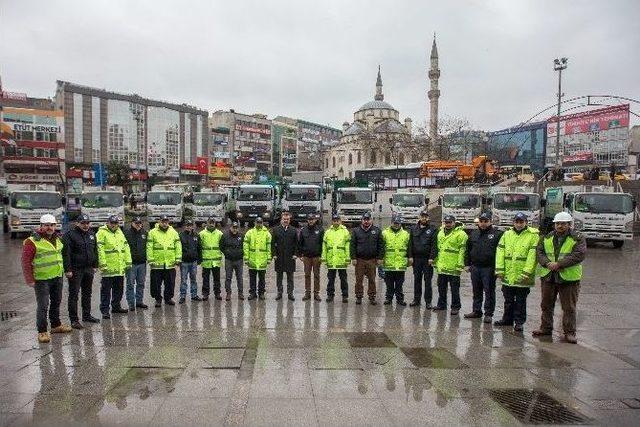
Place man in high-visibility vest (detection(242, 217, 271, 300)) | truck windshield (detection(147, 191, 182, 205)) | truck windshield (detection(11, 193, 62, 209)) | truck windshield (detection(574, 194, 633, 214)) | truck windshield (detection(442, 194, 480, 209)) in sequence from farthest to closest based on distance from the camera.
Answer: truck windshield (detection(147, 191, 182, 205)) < truck windshield (detection(442, 194, 480, 209)) < truck windshield (detection(11, 193, 62, 209)) < truck windshield (detection(574, 194, 633, 214)) < man in high-visibility vest (detection(242, 217, 271, 300))

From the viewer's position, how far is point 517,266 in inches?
301

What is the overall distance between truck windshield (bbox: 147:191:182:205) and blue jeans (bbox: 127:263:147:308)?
1920 centimetres

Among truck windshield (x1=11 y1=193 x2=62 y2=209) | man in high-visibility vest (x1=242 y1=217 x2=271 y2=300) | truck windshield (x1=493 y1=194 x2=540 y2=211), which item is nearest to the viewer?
man in high-visibility vest (x1=242 y1=217 x2=271 y2=300)

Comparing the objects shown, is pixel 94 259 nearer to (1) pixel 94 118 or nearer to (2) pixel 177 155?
(1) pixel 94 118

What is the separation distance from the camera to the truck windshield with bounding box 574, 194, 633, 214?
64.7 feet

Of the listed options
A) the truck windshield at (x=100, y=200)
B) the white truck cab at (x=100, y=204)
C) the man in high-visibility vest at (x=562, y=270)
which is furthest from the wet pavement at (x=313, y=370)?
the truck windshield at (x=100, y=200)

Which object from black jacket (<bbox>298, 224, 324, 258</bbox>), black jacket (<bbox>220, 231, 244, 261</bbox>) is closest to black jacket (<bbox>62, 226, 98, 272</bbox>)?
black jacket (<bbox>220, 231, 244, 261</bbox>)

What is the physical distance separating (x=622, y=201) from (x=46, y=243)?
66.8ft

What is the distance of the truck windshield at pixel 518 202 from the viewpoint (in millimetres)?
22984

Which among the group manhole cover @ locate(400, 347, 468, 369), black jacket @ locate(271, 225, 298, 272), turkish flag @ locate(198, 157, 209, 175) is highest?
turkish flag @ locate(198, 157, 209, 175)

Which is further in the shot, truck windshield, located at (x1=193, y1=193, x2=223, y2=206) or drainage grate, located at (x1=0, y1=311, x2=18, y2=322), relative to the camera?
truck windshield, located at (x1=193, y1=193, x2=223, y2=206)

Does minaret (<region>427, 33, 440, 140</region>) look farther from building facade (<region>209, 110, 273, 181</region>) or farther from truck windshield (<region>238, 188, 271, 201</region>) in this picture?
truck windshield (<region>238, 188, 271, 201</region>)

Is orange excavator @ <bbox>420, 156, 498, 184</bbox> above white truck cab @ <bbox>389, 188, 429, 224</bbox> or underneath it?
above

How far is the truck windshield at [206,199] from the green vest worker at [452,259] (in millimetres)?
21316
